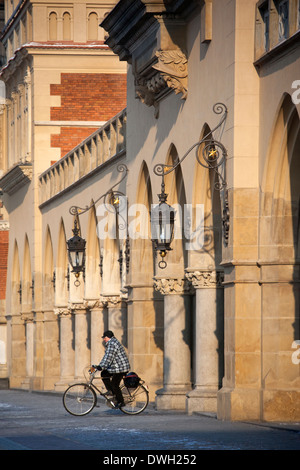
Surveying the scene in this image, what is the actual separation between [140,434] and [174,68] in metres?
7.79

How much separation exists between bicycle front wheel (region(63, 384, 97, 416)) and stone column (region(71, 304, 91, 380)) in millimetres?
11954

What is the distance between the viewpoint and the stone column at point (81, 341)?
113ft

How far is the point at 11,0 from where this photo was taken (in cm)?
4722

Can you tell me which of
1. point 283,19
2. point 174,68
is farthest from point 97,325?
point 283,19

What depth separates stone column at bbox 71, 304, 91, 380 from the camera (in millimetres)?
34469

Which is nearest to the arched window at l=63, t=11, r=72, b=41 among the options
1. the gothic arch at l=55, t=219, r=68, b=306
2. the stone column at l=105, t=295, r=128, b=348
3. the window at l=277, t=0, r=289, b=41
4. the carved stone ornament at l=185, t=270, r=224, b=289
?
the gothic arch at l=55, t=219, r=68, b=306

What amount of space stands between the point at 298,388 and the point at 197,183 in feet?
15.9

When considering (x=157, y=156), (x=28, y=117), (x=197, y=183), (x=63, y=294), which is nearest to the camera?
(x=197, y=183)

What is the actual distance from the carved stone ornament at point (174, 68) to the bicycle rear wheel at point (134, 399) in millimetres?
5075

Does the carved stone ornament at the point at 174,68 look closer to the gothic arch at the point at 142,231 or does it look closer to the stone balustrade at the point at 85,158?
the gothic arch at the point at 142,231

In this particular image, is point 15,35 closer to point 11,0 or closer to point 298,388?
point 11,0

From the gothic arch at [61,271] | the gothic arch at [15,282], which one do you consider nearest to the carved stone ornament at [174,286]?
the gothic arch at [61,271]

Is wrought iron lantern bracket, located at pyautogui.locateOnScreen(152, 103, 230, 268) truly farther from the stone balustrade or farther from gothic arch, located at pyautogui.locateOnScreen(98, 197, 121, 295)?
gothic arch, located at pyautogui.locateOnScreen(98, 197, 121, 295)
